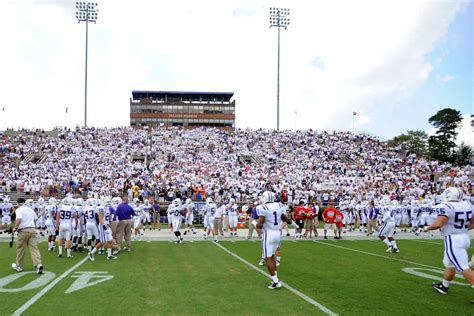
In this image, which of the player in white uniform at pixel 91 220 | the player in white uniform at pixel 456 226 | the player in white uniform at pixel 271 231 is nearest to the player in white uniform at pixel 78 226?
the player in white uniform at pixel 91 220

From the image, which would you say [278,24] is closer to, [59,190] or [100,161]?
[100,161]

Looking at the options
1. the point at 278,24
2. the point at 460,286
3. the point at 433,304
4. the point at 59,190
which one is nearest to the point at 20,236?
the point at 433,304

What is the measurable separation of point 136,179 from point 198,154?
969 cm

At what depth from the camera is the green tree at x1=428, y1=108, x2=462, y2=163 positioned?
73500 millimetres

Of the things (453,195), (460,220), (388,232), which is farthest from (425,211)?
(460,220)

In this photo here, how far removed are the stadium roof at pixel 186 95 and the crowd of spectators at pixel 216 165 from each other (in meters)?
22.9

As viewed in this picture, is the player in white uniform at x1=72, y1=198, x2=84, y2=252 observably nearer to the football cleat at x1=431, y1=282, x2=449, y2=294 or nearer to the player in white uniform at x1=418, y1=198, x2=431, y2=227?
the football cleat at x1=431, y1=282, x2=449, y2=294

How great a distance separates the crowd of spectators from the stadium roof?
22872 millimetres

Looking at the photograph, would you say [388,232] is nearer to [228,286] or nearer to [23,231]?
[228,286]

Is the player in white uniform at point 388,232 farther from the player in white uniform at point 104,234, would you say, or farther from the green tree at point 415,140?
the green tree at point 415,140

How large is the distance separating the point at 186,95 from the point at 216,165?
37.0 metres

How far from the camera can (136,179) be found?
3303cm

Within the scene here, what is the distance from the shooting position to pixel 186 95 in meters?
73.4

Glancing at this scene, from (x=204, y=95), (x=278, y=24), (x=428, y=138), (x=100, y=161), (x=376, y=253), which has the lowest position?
(x=376, y=253)
